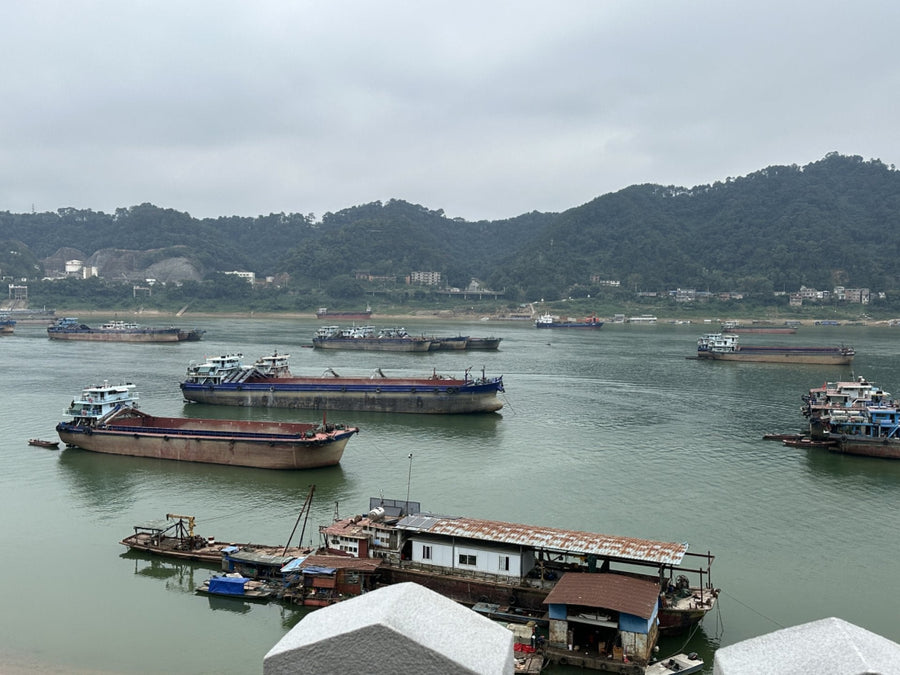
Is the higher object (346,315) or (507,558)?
(346,315)

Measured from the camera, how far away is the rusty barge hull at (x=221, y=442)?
120 feet

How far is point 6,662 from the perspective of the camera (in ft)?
62.2

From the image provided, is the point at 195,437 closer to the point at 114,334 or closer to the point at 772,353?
the point at 772,353

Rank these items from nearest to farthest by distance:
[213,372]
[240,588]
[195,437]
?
[240,588] < [195,437] < [213,372]

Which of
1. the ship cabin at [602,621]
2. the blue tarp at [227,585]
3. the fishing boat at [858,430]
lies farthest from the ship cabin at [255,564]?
the fishing boat at [858,430]

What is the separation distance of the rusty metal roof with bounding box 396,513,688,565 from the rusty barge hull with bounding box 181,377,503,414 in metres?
31.2

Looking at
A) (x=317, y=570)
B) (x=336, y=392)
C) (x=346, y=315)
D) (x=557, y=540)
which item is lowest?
(x=317, y=570)

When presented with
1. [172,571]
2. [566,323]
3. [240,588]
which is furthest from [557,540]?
[566,323]

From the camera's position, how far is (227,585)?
22375 mm

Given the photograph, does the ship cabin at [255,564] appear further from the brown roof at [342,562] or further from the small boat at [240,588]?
the brown roof at [342,562]

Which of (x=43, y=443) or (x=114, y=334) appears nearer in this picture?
(x=43, y=443)

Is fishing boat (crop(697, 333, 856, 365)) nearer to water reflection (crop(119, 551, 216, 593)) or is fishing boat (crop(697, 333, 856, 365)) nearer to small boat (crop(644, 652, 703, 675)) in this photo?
small boat (crop(644, 652, 703, 675))

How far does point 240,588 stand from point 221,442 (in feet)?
54.0

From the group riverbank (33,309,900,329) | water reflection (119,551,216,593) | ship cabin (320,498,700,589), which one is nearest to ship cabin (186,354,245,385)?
water reflection (119,551,216,593)
